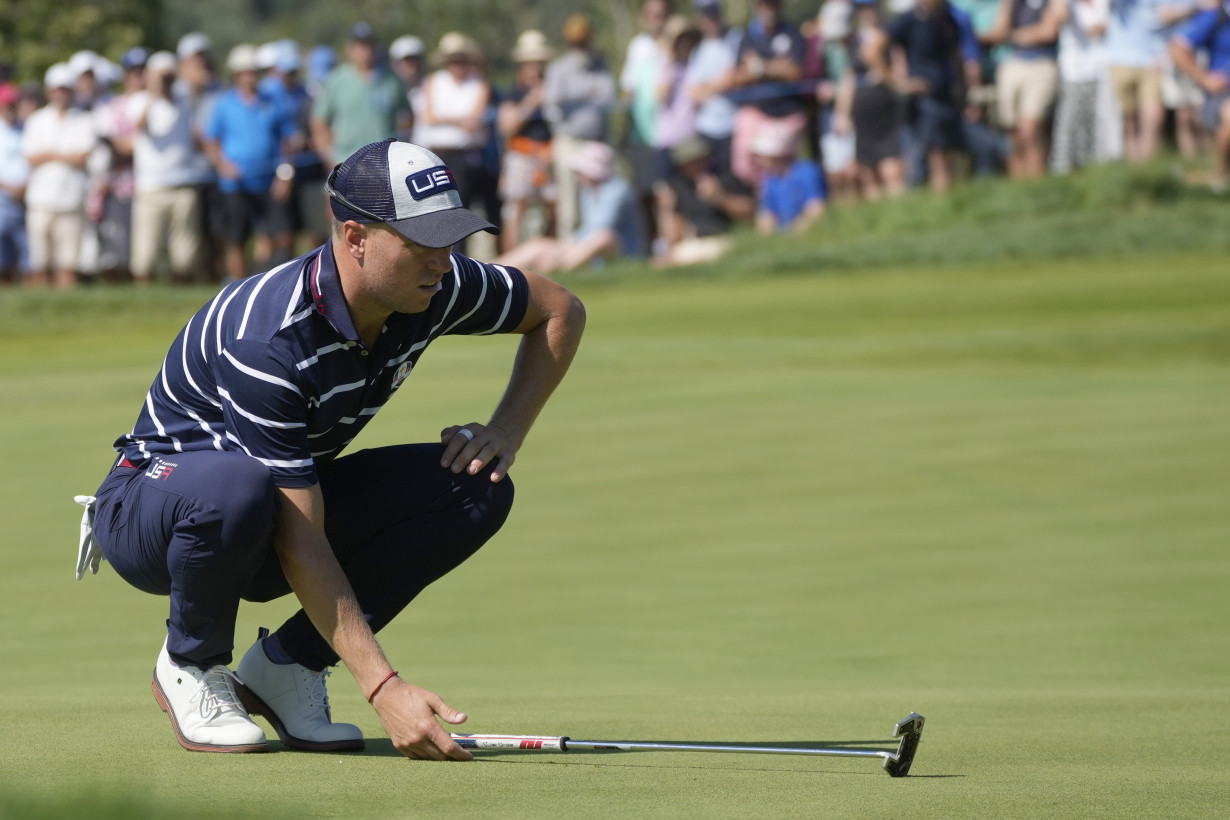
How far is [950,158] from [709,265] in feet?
8.05

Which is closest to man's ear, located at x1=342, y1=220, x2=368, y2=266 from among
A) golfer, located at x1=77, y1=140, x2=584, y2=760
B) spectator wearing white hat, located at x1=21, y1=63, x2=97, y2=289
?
golfer, located at x1=77, y1=140, x2=584, y2=760

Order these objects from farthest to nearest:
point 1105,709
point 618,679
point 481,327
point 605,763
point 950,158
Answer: point 950,158
point 618,679
point 1105,709
point 481,327
point 605,763

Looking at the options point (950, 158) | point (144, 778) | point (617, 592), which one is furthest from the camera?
Answer: point (950, 158)

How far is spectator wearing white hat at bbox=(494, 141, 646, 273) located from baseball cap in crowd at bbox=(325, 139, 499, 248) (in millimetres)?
12509

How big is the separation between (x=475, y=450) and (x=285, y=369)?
0.75 m

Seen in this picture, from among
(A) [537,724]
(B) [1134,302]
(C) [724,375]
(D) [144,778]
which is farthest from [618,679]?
(B) [1134,302]

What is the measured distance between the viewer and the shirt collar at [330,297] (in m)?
3.83

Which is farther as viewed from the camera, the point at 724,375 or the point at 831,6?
the point at 831,6

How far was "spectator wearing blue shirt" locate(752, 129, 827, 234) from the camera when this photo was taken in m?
16.6

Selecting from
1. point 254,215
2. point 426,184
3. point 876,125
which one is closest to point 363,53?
point 254,215

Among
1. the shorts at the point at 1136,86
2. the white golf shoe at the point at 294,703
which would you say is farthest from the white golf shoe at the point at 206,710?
the shorts at the point at 1136,86

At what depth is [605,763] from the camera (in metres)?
3.93

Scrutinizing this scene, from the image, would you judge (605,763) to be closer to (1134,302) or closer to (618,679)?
(618,679)

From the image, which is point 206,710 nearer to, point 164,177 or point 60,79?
point 164,177
